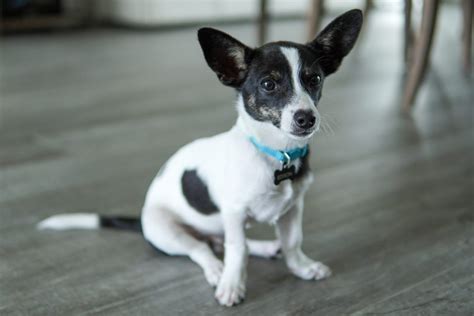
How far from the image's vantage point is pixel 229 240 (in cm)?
131

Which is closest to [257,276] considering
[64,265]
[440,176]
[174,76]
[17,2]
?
[64,265]

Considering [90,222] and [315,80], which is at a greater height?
[315,80]

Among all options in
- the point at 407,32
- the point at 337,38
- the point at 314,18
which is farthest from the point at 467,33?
the point at 337,38

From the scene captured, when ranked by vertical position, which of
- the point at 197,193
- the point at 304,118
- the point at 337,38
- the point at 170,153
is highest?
the point at 337,38

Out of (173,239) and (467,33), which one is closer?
(173,239)

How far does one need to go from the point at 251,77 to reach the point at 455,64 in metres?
2.77

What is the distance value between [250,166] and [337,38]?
1.05ft

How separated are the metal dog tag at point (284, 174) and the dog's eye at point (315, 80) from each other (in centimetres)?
18

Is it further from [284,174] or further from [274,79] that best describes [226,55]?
[284,174]

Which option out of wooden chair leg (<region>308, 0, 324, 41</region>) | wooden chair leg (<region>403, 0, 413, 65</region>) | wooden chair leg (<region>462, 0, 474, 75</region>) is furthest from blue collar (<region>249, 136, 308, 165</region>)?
wooden chair leg (<region>462, 0, 474, 75</region>)

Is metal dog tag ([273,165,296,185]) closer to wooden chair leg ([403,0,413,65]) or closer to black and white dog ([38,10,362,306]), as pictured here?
black and white dog ([38,10,362,306])

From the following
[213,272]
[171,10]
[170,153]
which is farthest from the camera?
[171,10]

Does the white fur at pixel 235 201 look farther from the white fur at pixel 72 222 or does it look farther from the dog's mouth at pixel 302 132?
the white fur at pixel 72 222

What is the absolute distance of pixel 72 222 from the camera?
1582 mm
